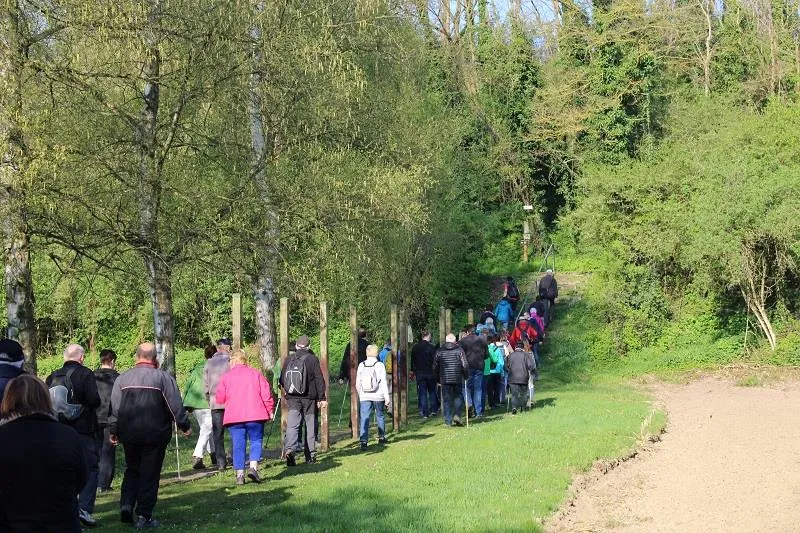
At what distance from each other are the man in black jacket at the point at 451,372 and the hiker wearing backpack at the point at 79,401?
36.4 ft

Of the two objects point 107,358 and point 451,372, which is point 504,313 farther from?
point 107,358

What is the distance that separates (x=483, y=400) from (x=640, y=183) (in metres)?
15.3

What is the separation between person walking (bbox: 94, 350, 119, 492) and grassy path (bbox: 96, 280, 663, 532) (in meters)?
0.34

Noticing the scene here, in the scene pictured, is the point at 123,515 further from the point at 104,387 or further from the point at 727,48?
the point at 727,48

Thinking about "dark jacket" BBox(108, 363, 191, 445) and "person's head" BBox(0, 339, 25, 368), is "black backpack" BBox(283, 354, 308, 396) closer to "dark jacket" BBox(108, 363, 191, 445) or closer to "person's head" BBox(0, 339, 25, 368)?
"dark jacket" BBox(108, 363, 191, 445)

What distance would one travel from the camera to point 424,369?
2373 centimetres

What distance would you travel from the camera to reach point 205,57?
15.9m

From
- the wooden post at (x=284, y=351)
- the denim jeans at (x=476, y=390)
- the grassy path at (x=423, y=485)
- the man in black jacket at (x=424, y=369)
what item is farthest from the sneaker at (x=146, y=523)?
the denim jeans at (x=476, y=390)

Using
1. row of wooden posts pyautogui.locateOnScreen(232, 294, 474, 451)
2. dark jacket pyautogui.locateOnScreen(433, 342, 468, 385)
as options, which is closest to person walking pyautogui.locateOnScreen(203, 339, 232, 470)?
row of wooden posts pyautogui.locateOnScreen(232, 294, 474, 451)

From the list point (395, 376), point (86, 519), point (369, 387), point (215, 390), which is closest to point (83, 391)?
point (86, 519)

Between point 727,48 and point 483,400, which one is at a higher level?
point 727,48

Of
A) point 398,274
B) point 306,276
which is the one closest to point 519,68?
point 398,274

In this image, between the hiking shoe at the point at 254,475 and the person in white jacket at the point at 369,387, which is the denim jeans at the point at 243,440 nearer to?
the hiking shoe at the point at 254,475

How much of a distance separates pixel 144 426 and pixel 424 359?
1329cm
